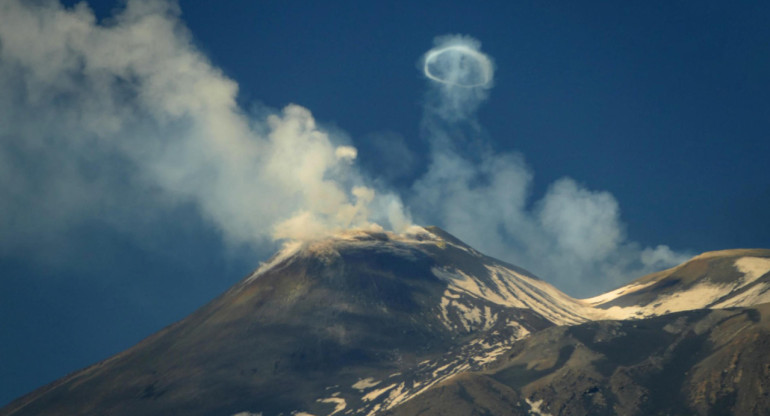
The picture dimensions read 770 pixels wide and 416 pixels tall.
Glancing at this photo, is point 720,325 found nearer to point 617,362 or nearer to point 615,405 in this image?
point 617,362

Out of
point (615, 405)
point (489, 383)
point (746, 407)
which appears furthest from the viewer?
point (489, 383)

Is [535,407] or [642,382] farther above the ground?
[535,407]

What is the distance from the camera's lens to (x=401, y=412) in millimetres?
181125

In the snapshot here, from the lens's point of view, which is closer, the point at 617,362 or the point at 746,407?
the point at 746,407

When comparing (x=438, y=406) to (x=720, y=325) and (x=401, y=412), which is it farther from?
(x=720, y=325)

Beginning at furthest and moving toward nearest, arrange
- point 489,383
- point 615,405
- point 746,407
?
point 489,383 < point 615,405 < point 746,407

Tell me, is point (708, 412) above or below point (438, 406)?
below

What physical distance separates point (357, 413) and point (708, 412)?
300 feet

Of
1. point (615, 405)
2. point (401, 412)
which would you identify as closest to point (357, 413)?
point (401, 412)

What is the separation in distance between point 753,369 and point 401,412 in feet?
279

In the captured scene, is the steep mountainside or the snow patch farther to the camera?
the snow patch

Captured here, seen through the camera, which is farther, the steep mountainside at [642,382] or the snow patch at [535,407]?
the snow patch at [535,407]

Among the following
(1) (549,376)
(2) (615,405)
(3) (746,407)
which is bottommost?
(3) (746,407)

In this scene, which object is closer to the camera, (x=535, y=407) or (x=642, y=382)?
(x=535, y=407)
